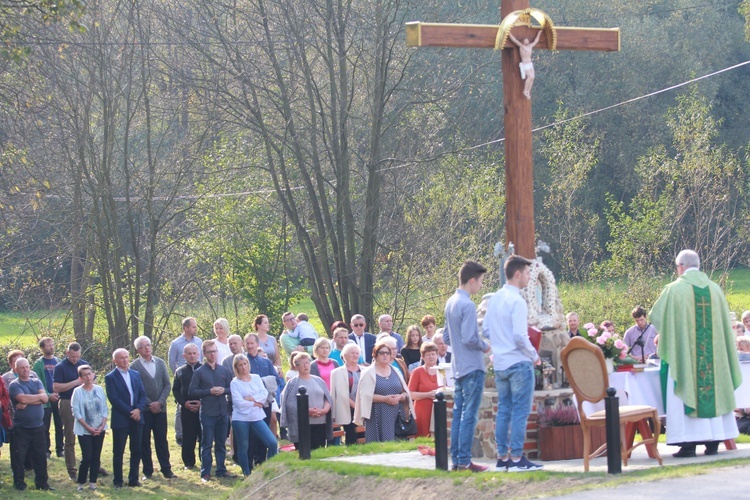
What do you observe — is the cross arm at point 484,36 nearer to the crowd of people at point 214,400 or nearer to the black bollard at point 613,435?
the crowd of people at point 214,400

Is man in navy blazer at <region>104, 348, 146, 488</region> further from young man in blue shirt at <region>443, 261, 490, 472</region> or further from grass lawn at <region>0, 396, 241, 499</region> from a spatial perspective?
young man in blue shirt at <region>443, 261, 490, 472</region>

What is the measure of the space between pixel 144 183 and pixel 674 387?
18.1 meters

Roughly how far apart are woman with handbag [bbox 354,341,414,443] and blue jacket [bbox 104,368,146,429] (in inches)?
124

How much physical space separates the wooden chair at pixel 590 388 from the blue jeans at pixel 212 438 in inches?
242

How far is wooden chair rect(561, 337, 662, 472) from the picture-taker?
33.8 feet

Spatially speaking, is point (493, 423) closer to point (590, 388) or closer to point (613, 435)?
point (590, 388)

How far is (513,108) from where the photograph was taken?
12.1 metres

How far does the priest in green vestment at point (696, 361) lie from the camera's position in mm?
10859

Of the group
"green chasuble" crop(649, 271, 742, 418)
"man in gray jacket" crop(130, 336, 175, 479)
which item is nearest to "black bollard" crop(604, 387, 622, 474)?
"green chasuble" crop(649, 271, 742, 418)

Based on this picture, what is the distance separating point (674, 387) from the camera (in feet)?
36.3

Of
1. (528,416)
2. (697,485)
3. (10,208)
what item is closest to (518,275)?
(528,416)

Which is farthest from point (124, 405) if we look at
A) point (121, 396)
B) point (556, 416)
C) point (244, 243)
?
point (244, 243)

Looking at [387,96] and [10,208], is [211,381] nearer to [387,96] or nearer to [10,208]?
[10,208]

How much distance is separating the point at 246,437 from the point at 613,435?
20.6ft
